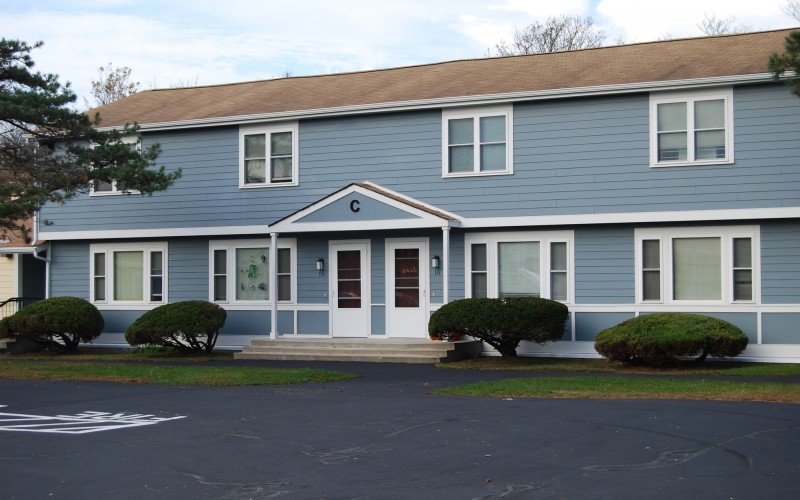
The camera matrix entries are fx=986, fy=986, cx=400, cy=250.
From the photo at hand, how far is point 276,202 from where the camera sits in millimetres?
23750

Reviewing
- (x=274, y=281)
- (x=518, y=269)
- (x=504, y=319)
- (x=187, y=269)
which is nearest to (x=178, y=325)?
(x=274, y=281)

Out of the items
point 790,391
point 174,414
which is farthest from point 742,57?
point 174,414

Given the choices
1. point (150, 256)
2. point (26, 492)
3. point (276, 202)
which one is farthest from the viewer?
point (150, 256)

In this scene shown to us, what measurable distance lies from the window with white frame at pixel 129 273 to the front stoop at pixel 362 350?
13.3 ft

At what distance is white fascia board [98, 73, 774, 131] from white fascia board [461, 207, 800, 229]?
2525 millimetres

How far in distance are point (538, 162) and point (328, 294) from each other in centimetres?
593

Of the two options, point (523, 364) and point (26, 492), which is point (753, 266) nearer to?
point (523, 364)

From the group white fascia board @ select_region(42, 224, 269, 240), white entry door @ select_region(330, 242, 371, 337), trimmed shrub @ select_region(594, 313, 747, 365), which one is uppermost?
white fascia board @ select_region(42, 224, 269, 240)

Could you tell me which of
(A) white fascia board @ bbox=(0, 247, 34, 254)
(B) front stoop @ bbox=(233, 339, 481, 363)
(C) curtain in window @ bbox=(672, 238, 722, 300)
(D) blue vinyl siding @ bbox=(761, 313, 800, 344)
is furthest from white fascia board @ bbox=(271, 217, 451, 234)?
(A) white fascia board @ bbox=(0, 247, 34, 254)

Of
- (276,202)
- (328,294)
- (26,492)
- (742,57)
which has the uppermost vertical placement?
(742,57)

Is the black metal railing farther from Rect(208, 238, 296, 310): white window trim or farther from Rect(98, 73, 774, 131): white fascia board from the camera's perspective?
Rect(208, 238, 296, 310): white window trim

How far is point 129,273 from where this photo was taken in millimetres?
25859

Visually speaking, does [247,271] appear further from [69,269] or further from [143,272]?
[69,269]

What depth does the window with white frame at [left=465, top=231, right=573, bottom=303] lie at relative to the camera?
2130 centimetres
